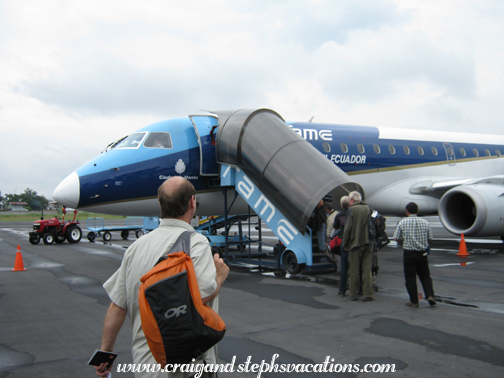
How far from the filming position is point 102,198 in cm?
979

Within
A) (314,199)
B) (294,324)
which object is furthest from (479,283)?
(294,324)

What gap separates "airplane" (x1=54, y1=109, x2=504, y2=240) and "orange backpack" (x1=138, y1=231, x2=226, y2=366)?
6.19 meters

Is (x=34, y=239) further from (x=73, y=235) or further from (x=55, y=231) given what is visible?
(x=73, y=235)

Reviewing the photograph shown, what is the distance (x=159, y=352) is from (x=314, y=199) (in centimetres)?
632

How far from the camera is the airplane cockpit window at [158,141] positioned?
10.4 metres

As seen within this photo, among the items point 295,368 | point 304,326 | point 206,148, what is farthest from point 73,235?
point 295,368

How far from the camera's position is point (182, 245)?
84.4 inches

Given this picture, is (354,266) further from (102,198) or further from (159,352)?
(102,198)

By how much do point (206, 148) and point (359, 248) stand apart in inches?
201

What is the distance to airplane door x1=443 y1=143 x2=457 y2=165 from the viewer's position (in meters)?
15.6

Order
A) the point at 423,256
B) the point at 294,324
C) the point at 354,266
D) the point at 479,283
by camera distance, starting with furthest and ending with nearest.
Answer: the point at 479,283
the point at 354,266
the point at 423,256
the point at 294,324

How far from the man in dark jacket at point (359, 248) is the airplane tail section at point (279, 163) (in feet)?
4.23

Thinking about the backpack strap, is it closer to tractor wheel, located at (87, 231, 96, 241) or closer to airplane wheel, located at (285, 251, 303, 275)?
airplane wheel, located at (285, 251, 303, 275)

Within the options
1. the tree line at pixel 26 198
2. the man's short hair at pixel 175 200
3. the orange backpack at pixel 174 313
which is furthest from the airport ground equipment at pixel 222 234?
the tree line at pixel 26 198
